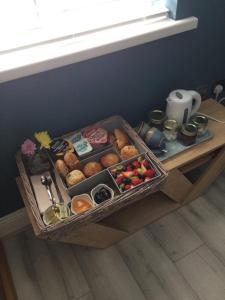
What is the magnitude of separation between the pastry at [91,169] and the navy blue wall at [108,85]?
0.78 ft

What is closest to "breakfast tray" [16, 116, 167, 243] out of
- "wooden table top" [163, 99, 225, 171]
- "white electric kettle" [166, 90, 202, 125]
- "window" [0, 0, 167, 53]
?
"wooden table top" [163, 99, 225, 171]

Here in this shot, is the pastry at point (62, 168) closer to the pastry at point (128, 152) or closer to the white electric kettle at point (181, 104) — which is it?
the pastry at point (128, 152)

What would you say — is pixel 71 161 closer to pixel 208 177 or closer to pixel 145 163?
pixel 145 163

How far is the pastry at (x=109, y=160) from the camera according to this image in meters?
1.14

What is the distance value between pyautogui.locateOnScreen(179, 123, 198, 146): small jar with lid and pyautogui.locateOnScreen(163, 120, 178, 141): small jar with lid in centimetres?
3

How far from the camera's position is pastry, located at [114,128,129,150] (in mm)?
1208

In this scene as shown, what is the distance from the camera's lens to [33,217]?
105 cm

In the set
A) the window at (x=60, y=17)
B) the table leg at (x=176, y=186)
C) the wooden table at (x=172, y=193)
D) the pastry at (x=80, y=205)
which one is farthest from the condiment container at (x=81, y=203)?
the window at (x=60, y=17)

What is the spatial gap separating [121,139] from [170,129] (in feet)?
0.76

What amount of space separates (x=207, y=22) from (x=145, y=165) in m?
0.73

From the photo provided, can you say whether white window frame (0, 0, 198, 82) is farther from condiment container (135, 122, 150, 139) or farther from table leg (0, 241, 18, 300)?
table leg (0, 241, 18, 300)

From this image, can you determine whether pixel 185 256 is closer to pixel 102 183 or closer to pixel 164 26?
pixel 102 183

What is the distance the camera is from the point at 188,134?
1231 mm

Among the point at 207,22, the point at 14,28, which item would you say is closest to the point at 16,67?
the point at 14,28
